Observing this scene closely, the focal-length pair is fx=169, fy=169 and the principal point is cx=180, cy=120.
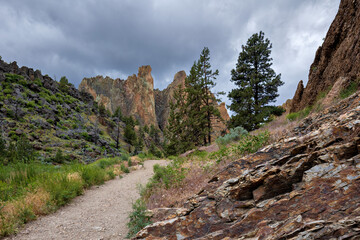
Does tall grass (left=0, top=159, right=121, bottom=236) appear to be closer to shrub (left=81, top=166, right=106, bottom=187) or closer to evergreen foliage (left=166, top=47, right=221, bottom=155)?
shrub (left=81, top=166, right=106, bottom=187)

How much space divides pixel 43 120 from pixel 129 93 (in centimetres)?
10008

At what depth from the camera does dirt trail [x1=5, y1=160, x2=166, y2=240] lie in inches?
168

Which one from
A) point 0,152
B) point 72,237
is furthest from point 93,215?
point 0,152

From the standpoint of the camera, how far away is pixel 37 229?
4.40m

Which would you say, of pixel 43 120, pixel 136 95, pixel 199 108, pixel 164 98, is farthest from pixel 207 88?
pixel 164 98

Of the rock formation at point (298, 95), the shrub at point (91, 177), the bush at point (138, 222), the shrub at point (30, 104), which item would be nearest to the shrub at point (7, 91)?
the shrub at point (30, 104)

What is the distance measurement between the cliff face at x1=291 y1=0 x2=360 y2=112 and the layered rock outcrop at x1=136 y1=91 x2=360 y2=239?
21.0 feet

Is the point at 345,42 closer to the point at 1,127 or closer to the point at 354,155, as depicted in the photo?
the point at 354,155

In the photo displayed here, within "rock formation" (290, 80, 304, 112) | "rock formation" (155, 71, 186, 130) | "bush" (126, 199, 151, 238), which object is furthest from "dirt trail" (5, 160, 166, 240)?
"rock formation" (155, 71, 186, 130)

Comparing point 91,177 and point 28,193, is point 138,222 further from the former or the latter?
A: point 91,177

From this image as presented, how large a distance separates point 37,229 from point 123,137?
53.1 meters

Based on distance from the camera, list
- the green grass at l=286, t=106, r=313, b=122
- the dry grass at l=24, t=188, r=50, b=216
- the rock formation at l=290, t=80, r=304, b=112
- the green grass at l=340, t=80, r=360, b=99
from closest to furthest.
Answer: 1. the dry grass at l=24, t=188, r=50, b=216
2. the green grass at l=340, t=80, r=360, b=99
3. the green grass at l=286, t=106, r=313, b=122
4. the rock formation at l=290, t=80, r=304, b=112

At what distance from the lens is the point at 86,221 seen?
5.06 m

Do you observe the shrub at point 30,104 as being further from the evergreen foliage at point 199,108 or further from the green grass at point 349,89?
the green grass at point 349,89
